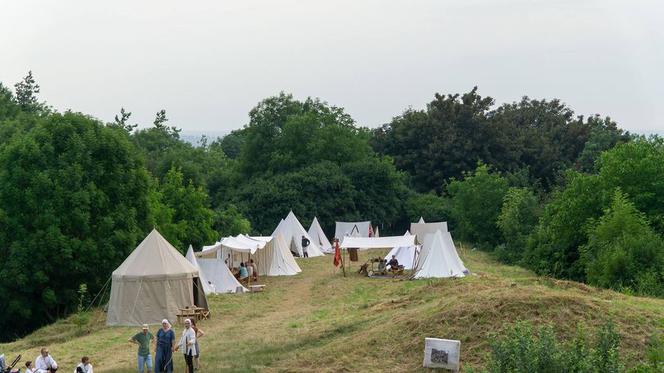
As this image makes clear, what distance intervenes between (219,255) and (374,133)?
34264mm

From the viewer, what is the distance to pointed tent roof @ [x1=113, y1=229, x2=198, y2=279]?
974 inches

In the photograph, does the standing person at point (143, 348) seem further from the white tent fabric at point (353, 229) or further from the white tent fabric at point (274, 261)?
the white tent fabric at point (353, 229)

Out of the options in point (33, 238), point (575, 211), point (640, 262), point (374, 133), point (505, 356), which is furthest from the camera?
point (374, 133)

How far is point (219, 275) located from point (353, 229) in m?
18.0

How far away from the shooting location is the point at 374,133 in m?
66.6

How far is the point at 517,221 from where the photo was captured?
4291 cm

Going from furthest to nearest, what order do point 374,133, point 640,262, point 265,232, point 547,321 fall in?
point 374,133 < point 265,232 < point 640,262 < point 547,321

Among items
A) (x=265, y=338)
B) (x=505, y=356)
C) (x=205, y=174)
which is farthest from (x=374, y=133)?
(x=505, y=356)

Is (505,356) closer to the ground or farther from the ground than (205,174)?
closer to the ground

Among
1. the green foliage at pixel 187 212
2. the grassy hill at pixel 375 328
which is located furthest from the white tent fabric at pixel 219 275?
the green foliage at pixel 187 212

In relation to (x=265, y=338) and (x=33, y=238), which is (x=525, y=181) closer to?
(x=33, y=238)

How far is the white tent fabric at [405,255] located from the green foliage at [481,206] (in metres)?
14.3

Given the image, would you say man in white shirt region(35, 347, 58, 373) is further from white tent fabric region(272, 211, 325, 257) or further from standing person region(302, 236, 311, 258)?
standing person region(302, 236, 311, 258)

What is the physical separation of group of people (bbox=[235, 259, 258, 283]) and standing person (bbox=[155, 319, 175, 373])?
595 inches
